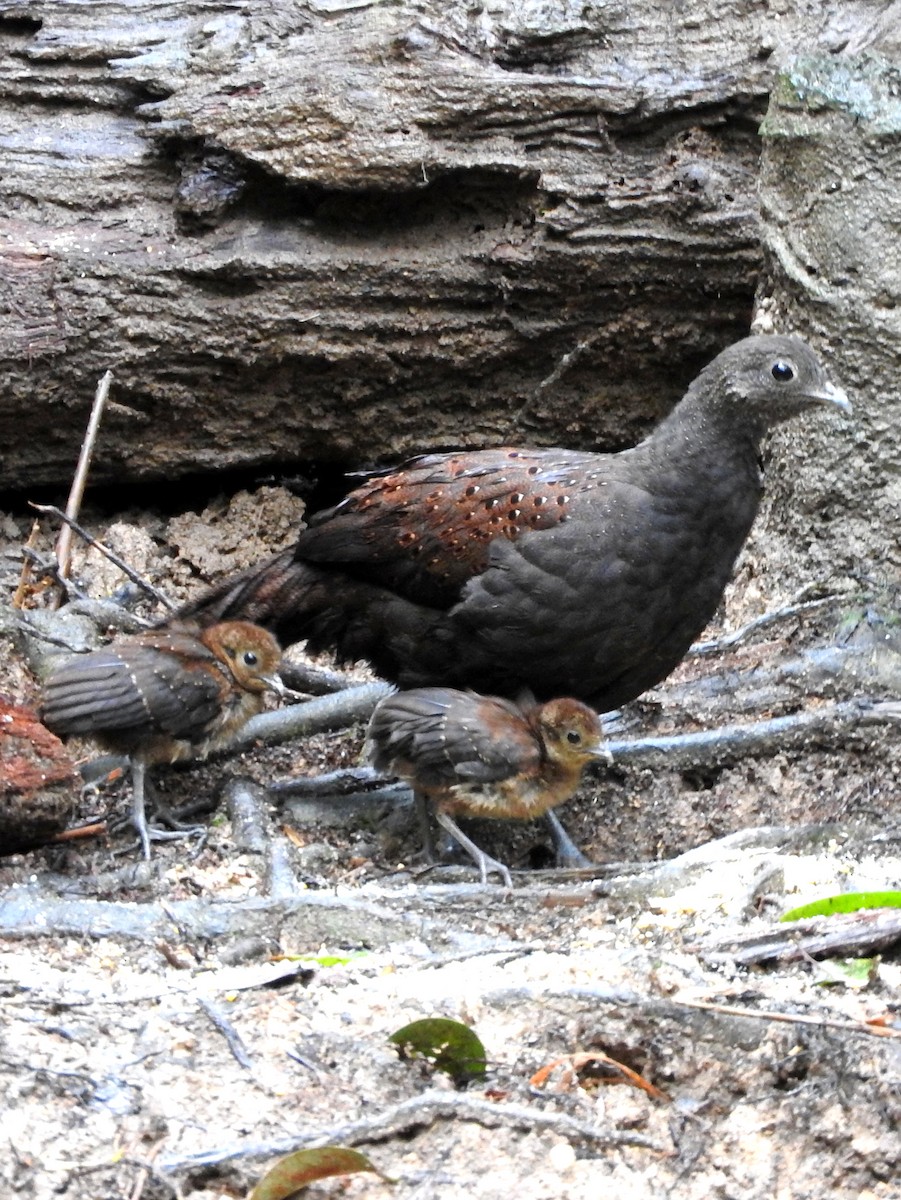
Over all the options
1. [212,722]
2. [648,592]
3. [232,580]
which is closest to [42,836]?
[212,722]

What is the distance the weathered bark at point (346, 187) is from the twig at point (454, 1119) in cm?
469

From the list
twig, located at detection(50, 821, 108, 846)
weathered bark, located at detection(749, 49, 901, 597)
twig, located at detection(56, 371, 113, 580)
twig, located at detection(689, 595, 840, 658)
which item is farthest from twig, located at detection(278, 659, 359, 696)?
weathered bark, located at detection(749, 49, 901, 597)

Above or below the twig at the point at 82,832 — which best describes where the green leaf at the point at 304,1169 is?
above

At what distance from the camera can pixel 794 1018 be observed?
9.95 ft

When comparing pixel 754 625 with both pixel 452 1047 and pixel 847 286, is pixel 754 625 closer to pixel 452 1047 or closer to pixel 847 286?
pixel 847 286

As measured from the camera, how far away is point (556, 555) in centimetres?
526

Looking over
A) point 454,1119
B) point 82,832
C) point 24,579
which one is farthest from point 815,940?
point 24,579

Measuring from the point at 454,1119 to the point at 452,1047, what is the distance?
0.68 feet

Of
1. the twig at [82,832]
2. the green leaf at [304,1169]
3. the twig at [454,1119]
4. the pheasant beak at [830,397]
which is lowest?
the twig at [82,832]

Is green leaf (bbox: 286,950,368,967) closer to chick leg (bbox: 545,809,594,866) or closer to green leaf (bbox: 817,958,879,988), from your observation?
green leaf (bbox: 817,958,879,988)

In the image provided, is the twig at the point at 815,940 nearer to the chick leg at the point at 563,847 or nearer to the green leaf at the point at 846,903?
the green leaf at the point at 846,903

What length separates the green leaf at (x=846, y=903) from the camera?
3.78 metres

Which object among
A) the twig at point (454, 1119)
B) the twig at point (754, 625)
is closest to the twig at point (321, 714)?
the twig at point (754, 625)

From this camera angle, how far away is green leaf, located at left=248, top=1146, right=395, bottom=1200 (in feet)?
8.33
